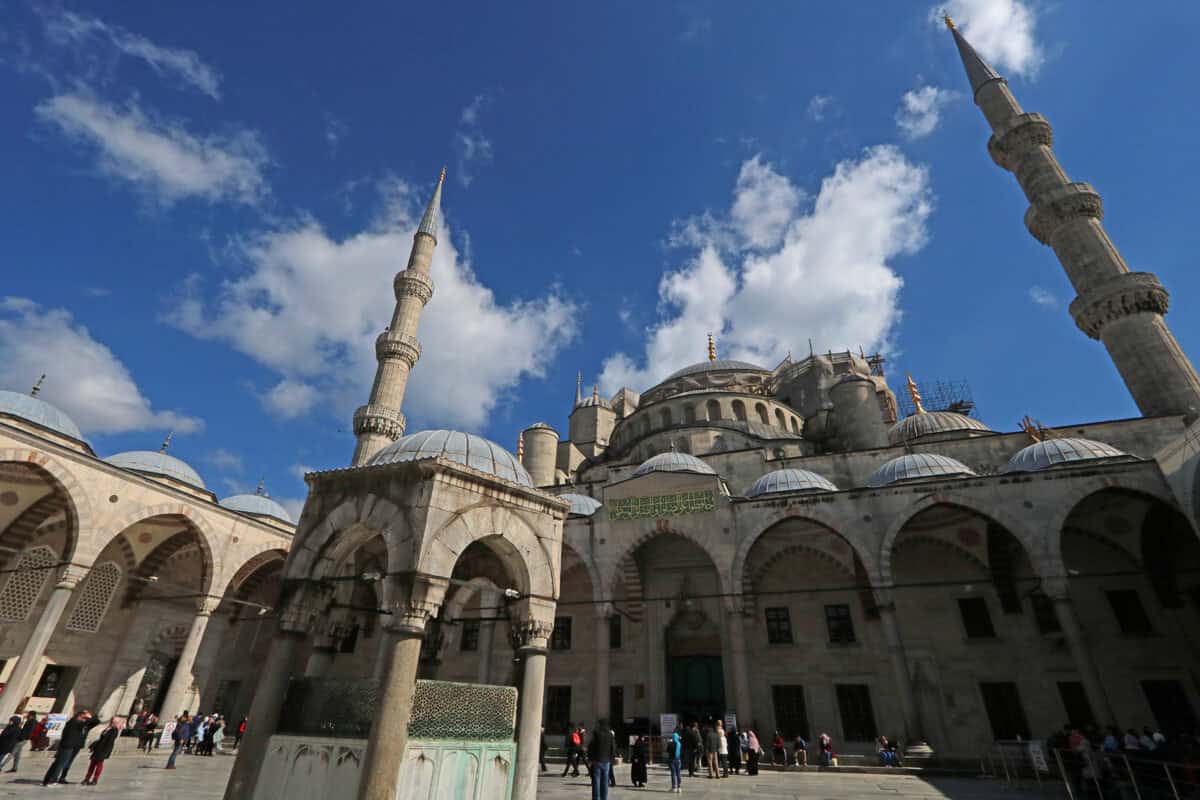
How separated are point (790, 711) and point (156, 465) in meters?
21.4

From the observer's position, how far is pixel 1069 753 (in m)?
8.97

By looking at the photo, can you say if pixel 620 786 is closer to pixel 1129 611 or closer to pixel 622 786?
pixel 622 786

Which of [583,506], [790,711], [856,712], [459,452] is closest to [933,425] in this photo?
[856,712]

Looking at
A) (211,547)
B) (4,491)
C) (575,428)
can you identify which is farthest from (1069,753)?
(575,428)

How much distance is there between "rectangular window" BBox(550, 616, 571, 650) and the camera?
58.3 feet

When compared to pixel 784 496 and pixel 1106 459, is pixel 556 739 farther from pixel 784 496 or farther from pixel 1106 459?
pixel 1106 459

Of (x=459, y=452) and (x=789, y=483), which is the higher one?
(x=789, y=483)

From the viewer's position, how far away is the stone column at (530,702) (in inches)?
202

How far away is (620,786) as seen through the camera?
378 inches

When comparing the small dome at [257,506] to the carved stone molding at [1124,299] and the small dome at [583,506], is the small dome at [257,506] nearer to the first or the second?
the small dome at [583,506]

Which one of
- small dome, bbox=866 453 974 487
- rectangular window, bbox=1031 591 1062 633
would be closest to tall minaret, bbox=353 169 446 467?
small dome, bbox=866 453 974 487

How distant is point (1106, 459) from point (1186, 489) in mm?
2181

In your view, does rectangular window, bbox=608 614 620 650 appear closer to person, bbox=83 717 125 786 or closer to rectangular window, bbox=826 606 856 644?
rectangular window, bbox=826 606 856 644

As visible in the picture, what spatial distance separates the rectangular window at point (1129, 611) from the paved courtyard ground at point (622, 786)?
275 inches
